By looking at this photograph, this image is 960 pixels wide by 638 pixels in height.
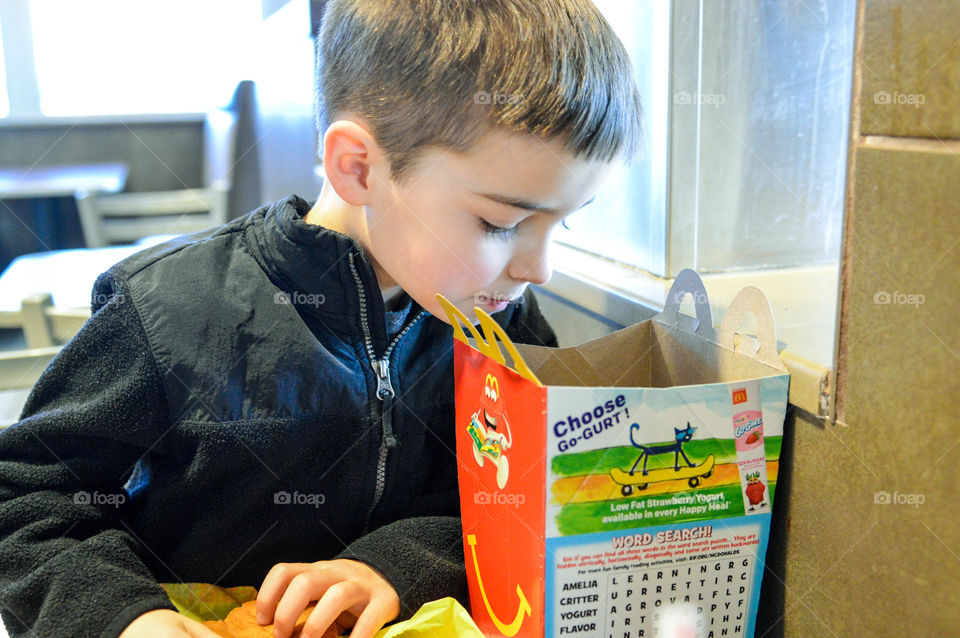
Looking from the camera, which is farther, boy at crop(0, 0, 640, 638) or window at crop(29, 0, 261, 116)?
window at crop(29, 0, 261, 116)

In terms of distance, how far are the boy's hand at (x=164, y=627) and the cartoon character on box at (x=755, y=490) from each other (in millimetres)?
450

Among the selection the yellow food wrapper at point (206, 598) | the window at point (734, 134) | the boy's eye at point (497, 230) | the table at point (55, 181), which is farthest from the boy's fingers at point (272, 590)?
the table at point (55, 181)

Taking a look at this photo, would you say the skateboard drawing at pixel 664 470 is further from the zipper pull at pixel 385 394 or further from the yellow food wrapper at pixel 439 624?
the zipper pull at pixel 385 394

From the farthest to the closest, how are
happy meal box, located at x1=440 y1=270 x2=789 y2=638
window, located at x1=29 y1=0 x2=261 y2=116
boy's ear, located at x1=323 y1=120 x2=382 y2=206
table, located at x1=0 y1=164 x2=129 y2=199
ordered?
window, located at x1=29 y1=0 x2=261 y2=116 → table, located at x1=0 y1=164 x2=129 y2=199 → boy's ear, located at x1=323 y1=120 x2=382 y2=206 → happy meal box, located at x1=440 y1=270 x2=789 y2=638

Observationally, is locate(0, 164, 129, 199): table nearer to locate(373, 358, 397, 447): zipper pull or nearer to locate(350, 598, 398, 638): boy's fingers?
locate(373, 358, 397, 447): zipper pull

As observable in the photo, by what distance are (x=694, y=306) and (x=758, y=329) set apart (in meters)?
0.10

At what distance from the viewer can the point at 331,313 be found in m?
0.87

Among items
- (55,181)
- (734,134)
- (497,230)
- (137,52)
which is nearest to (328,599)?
(497,230)

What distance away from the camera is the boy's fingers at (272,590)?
74 centimetres

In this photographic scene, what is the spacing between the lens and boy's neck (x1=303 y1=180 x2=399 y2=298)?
0.89m

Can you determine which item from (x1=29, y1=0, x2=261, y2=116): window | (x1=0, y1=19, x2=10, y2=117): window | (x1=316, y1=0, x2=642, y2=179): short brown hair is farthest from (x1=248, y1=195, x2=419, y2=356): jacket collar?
(x1=0, y1=19, x2=10, y2=117): window

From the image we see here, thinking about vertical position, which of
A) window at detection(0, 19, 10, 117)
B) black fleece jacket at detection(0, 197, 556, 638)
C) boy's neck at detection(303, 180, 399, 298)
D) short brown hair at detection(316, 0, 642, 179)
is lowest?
black fleece jacket at detection(0, 197, 556, 638)

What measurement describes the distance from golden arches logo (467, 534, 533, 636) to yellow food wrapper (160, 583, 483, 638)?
2cm

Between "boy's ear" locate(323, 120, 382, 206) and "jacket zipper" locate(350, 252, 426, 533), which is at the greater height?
"boy's ear" locate(323, 120, 382, 206)
